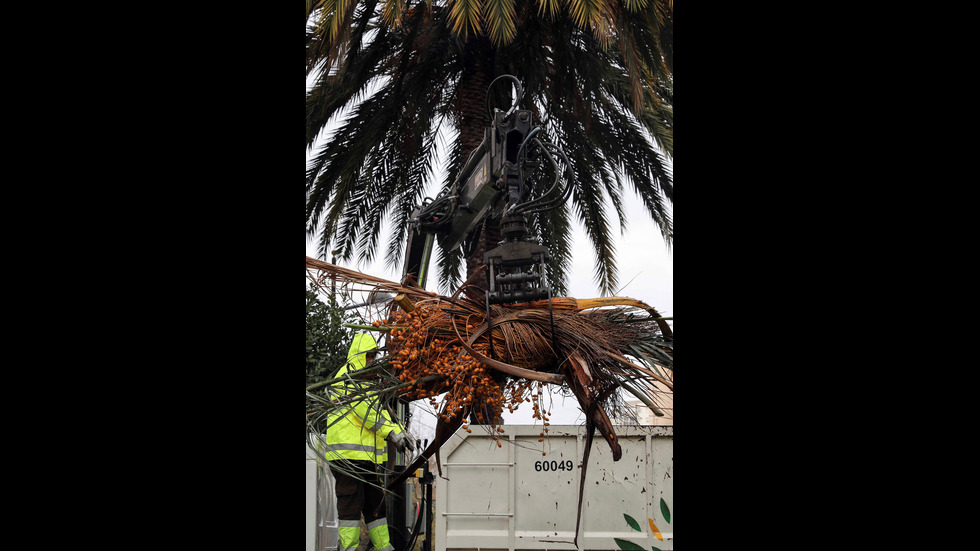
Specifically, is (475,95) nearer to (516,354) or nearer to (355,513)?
(355,513)

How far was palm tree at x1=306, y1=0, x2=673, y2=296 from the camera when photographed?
9.09 metres

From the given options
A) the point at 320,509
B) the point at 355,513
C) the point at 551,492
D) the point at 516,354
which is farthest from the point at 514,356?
the point at 320,509

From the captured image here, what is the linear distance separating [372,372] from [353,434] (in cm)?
255

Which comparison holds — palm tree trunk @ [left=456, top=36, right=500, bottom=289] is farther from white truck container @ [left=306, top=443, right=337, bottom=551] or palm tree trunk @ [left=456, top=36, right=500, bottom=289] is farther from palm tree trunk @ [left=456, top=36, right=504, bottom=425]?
white truck container @ [left=306, top=443, right=337, bottom=551]

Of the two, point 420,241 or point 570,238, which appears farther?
point 570,238

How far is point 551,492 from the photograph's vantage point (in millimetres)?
6090

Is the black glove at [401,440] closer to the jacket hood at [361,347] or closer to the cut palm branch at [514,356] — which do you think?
the jacket hood at [361,347]

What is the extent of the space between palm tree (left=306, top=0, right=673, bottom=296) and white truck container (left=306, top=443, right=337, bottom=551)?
2.76 m

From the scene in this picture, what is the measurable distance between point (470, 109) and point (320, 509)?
5085mm

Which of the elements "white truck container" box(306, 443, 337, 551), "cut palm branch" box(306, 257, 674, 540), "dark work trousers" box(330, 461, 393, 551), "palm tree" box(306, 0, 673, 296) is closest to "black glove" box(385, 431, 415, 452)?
"dark work trousers" box(330, 461, 393, 551)

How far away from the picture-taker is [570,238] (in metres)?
11.6

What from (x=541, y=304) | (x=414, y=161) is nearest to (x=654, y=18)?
(x=414, y=161)

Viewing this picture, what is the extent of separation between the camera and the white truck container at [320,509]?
613cm
